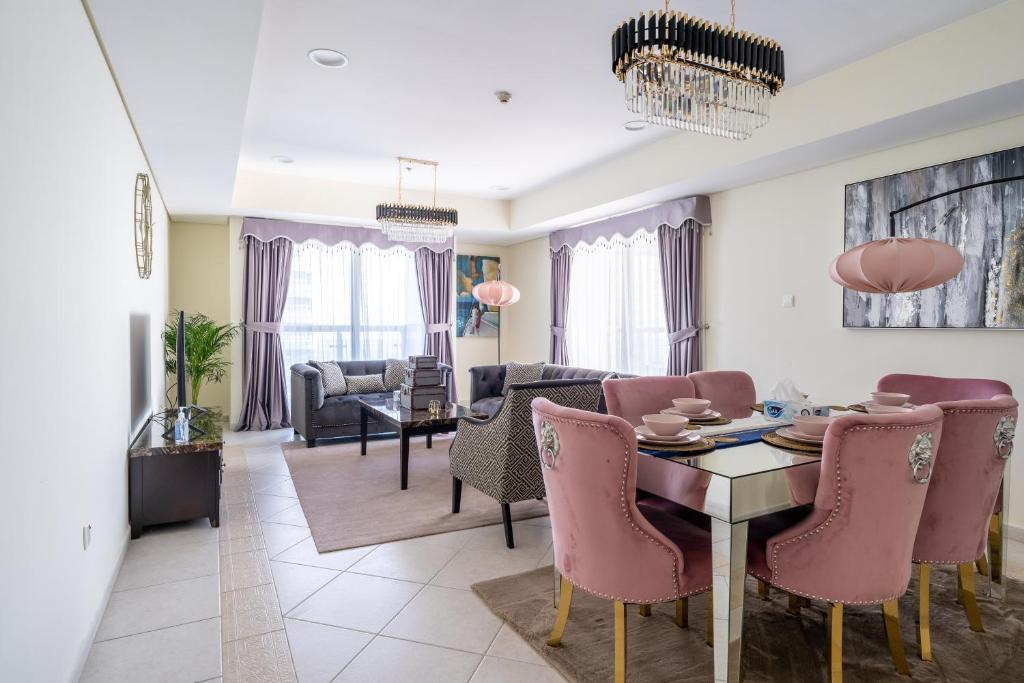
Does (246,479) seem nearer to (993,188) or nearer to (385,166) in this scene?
(385,166)

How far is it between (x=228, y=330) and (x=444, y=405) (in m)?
3.44

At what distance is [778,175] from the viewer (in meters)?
4.67

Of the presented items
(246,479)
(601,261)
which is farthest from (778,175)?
(246,479)

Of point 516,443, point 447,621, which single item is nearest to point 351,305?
point 516,443

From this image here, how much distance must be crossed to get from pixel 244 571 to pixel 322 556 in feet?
1.22

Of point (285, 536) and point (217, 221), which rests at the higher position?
point (217, 221)

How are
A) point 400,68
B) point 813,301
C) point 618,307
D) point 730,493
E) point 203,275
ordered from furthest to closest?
point 203,275
point 618,307
point 813,301
point 400,68
point 730,493

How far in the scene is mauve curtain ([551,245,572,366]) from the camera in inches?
291

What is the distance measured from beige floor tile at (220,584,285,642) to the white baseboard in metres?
0.44

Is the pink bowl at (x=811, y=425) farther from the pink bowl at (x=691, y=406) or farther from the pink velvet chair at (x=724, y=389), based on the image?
the pink velvet chair at (x=724, y=389)

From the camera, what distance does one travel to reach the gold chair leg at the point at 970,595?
2.30 m

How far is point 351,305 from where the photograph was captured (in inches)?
295

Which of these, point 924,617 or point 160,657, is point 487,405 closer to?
point 160,657

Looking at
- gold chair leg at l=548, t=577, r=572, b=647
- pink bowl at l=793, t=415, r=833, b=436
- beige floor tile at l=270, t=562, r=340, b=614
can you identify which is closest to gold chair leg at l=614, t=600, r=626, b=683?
gold chair leg at l=548, t=577, r=572, b=647
